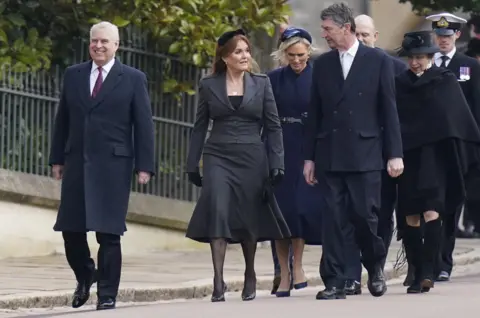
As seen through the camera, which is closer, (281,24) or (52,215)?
(52,215)

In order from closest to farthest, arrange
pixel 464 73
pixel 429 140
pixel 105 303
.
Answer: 1. pixel 105 303
2. pixel 429 140
3. pixel 464 73

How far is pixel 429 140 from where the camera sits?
525 inches

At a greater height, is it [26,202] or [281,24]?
[281,24]

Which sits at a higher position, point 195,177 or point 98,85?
point 98,85

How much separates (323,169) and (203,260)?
4.79 metres

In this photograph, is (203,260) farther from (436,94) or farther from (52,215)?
(436,94)

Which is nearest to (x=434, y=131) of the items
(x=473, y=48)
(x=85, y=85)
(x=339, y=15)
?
(x=339, y=15)

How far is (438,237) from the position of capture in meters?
13.3

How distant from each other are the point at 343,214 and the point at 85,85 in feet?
6.29

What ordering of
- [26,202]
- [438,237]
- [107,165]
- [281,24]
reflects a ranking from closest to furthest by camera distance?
[107,165] < [438,237] < [26,202] < [281,24]

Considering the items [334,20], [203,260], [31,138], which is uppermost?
[334,20]

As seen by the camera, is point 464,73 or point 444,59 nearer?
point 464,73

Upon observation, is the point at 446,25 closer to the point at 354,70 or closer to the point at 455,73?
the point at 455,73

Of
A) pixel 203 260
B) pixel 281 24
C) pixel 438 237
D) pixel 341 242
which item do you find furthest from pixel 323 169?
pixel 281 24
